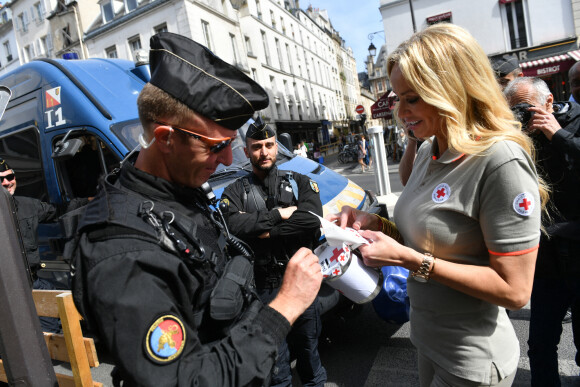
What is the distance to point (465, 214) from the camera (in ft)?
4.68

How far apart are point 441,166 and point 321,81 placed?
155ft

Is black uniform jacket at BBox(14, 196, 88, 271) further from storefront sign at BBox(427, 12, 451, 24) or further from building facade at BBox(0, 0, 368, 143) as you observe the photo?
building facade at BBox(0, 0, 368, 143)

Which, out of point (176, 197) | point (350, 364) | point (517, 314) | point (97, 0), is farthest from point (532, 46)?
point (97, 0)

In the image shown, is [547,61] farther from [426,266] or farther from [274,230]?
[426,266]

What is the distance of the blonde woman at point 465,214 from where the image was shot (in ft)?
4.41

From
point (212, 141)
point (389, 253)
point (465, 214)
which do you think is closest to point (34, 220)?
point (212, 141)

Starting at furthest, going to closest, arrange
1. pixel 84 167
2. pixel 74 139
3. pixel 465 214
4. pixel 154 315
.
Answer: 1. pixel 84 167
2. pixel 74 139
3. pixel 465 214
4. pixel 154 315

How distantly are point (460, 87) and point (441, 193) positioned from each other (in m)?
0.42

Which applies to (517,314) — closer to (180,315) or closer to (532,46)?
(180,315)

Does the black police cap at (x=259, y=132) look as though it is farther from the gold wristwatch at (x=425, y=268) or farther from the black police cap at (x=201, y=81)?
the gold wristwatch at (x=425, y=268)

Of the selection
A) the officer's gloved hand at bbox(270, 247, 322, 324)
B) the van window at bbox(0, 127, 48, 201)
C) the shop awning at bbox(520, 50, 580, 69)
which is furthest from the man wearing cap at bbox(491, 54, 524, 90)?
the shop awning at bbox(520, 50, 580, 69)

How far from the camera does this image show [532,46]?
18484 millimetres

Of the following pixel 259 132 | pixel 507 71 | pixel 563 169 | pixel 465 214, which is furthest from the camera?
pixel 507 71

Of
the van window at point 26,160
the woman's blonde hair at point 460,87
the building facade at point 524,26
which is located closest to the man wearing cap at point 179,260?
the woman's blonde hair at point 460,87
